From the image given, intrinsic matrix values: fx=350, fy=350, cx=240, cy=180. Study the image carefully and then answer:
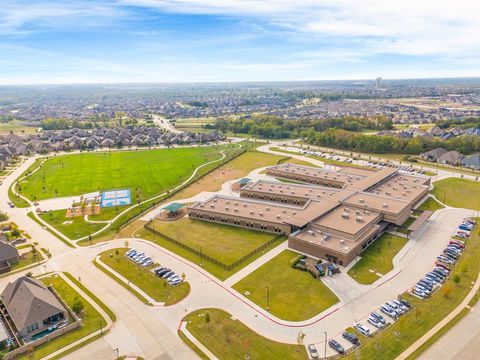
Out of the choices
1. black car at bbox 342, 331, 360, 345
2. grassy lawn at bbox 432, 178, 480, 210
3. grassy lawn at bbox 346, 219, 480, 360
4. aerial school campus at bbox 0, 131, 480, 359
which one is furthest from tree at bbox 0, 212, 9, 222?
grassy lawn at bbox 432, 178, 480, 210

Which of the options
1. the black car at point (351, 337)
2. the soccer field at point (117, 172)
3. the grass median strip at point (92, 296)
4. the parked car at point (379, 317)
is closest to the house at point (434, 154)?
the soccer field at point (117, 172)

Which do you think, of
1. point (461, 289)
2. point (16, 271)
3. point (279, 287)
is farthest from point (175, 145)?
point (461, 289)

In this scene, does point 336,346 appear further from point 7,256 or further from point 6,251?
point 6,251

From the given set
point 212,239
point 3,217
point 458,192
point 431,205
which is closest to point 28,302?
point 212,239

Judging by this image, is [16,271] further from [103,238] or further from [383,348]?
[383,348]

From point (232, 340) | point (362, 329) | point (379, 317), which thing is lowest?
point (232, 340)
